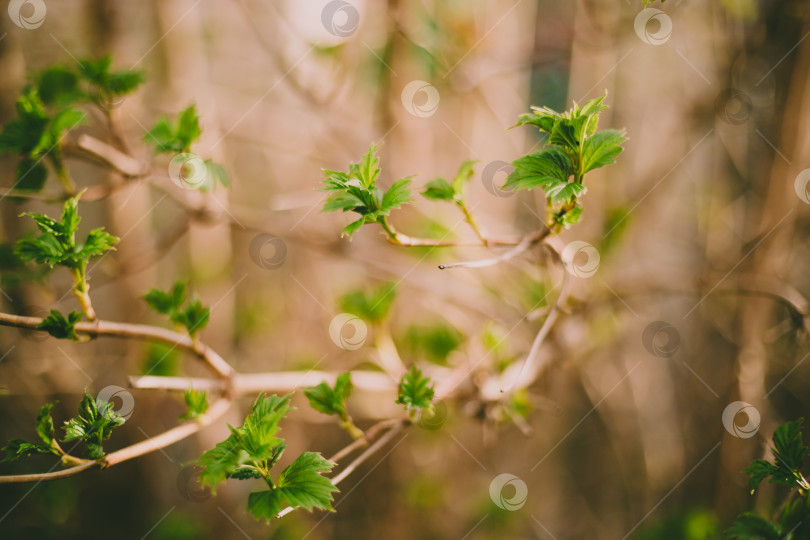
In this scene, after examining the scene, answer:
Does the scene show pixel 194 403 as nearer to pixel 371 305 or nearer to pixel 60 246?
pixel 60 246

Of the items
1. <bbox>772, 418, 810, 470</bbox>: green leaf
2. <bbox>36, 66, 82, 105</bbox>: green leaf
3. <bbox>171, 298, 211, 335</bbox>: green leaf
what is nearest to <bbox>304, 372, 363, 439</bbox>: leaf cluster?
<bbox>171, 298, 211, 335</bbox>: green leaf

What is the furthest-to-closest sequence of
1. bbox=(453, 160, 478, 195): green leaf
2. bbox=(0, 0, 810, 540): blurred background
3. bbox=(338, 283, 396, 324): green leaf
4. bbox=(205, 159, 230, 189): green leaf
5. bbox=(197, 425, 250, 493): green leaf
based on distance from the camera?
bbox=(0, 0, 810, 540): blurred background → bbox=(338, 283, 396, 324): green leaf → bbox=(205, 159, 230, 189): green leaf → bbox=(453, 160, 478, 195): green leaf → bbox=(197, 425, 250, 493): green leaf

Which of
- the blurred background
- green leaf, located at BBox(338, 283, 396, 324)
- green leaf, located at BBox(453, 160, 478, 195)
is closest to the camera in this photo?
green leaf, located at BBox(453, 160, 478, 195)

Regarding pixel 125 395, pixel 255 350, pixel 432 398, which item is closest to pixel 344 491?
pixel 255 350

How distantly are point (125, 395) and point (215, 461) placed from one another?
0.44 meters

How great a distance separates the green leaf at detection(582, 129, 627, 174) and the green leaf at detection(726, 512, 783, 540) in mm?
438

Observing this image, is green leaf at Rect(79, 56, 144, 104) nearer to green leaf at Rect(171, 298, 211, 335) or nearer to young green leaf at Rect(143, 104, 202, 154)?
young green leaf at Rect(143, 104, 202, 154)

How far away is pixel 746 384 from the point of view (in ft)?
3.54

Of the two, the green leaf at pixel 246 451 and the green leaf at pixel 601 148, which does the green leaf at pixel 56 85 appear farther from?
the green leaf at pixel 601 148

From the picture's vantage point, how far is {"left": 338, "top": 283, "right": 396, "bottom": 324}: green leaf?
89 centimetres

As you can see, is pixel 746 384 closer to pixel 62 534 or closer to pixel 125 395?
pixel 125 395

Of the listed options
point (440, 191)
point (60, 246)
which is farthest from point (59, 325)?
point (440, 191)

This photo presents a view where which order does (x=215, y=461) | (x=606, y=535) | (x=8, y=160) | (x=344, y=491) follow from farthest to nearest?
(x=344, y=491), (x=606, y=535), (x=8, y=160), (x=215, y=461)

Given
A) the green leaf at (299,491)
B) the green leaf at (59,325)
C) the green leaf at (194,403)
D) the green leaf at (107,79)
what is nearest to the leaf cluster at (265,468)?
the green leaf at (299,491)
